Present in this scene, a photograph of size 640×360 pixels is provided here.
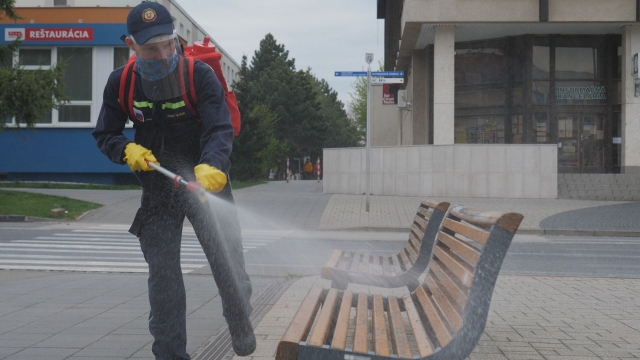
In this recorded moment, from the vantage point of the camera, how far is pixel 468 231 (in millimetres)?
4059

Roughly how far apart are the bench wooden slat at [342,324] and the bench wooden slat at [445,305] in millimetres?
473

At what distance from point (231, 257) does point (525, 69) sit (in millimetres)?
26472

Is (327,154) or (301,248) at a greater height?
(327,154)

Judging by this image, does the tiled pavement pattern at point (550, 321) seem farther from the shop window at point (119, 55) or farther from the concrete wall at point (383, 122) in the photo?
the concrete wall at point (383, 122)

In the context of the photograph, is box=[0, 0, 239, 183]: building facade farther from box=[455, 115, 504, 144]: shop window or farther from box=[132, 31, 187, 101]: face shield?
box=[132, 31, 187, 101]: face shield

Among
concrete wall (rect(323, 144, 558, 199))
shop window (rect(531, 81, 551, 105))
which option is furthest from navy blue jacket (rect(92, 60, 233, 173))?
shop window (rect(531, 81, 551, 105))

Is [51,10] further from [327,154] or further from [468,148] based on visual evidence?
[468,148]

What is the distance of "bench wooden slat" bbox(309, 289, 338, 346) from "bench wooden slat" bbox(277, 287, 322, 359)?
4 cm

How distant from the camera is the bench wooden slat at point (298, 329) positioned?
10.6ft

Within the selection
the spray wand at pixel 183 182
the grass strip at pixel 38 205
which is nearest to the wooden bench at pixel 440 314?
the spray wand at pixel 183 182

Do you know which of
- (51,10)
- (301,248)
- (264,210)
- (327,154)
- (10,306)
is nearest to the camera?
(10,306)

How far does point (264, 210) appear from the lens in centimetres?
2162

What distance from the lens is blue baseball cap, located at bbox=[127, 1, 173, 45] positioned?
393 centimetres

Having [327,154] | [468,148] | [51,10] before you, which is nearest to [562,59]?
[468,148]
